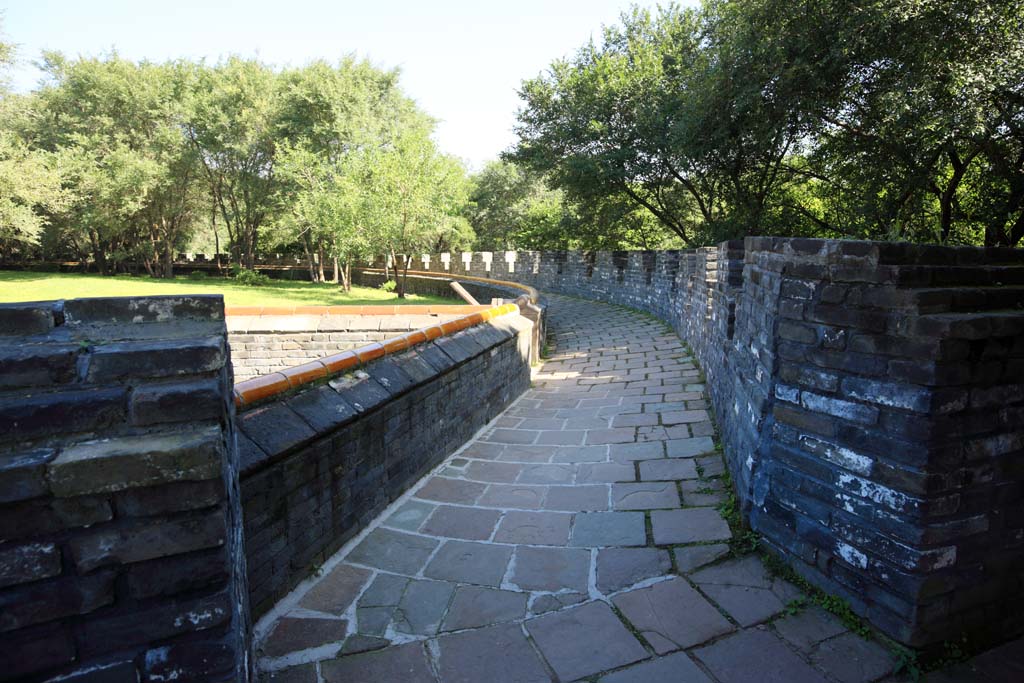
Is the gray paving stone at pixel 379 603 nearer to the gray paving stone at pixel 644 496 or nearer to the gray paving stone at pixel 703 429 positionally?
the gray paving stone at pixel 644 496

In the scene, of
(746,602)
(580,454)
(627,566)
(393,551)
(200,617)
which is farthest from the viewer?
(580,454)

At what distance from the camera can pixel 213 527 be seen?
151cm

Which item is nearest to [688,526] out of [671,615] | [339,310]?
[671,615]

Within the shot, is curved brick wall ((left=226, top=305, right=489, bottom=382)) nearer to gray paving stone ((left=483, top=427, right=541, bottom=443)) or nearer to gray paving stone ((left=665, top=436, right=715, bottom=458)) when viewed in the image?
gray paving stone ((left=483, top=427, right=541, bottom=443))

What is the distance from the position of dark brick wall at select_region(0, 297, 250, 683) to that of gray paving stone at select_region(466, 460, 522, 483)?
260cm

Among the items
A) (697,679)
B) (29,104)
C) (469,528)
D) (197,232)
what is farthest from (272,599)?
(197,232)

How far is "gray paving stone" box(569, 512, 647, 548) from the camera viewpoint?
3.06 metres

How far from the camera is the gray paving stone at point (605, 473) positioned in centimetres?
397

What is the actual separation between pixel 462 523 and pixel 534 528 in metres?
0.45

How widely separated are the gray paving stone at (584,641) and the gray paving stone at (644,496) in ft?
3.48

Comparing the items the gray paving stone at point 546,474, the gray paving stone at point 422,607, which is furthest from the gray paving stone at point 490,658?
the gray paving stone at point 546,474

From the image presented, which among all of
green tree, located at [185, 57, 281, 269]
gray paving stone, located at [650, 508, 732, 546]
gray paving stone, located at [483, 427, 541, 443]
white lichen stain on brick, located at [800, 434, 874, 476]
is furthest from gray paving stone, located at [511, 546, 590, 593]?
green tree, located at [185, 57, 281, 269]

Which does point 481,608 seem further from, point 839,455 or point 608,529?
point 839,455

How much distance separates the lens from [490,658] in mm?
2195
